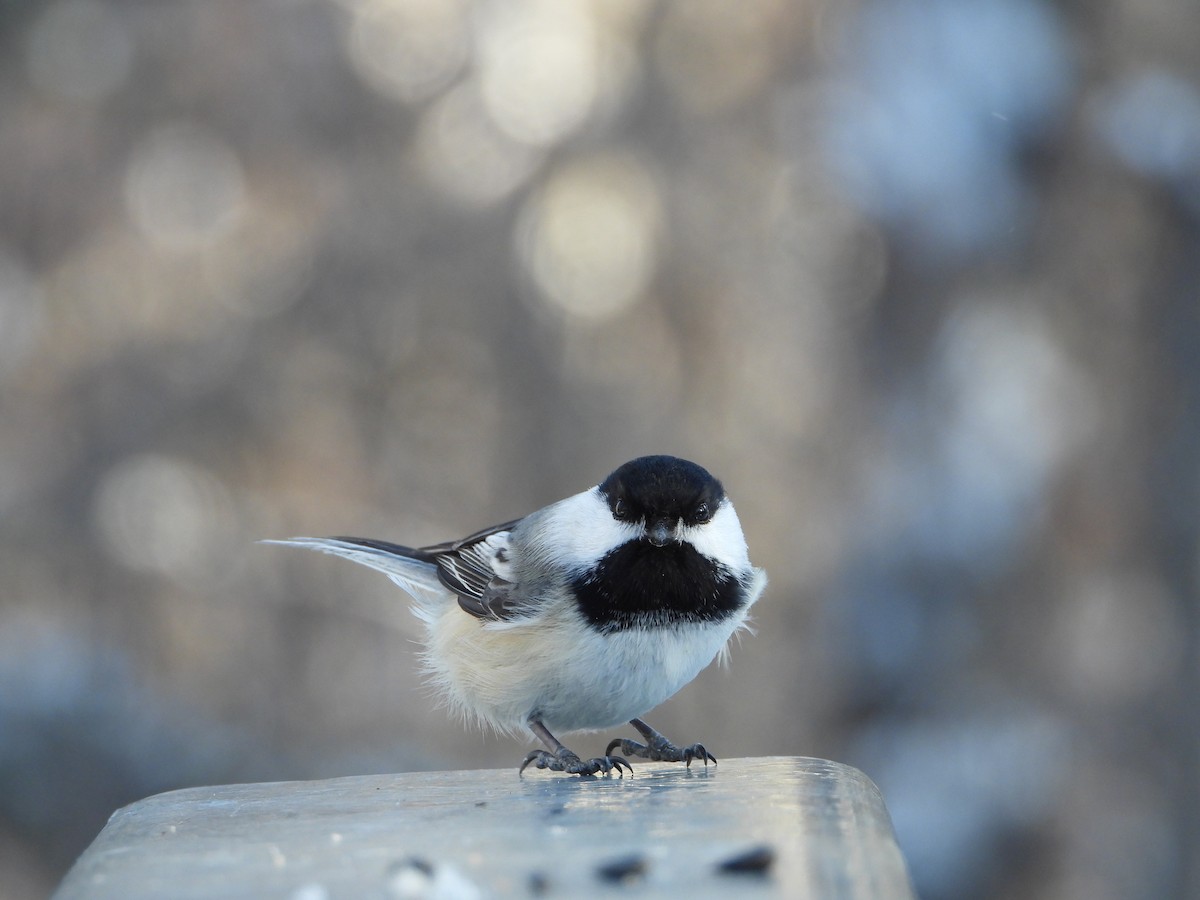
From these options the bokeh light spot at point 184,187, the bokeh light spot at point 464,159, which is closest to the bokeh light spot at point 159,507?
the bokeh light spot at point 184,187

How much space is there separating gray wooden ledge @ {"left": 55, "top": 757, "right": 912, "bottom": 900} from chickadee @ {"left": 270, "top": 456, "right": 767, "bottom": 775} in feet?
0.67

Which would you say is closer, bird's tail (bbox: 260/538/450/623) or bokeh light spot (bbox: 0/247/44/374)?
bird's tail (bbox: 260/538/450/623)

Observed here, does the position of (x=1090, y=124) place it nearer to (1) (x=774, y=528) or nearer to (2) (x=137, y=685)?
(1) (x=774, y=528)

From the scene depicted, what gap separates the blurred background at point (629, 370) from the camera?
3898 millimetres

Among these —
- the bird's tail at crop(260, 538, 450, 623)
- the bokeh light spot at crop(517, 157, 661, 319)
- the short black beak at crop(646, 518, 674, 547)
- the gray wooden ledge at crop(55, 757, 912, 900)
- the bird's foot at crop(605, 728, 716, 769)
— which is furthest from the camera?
the bokeh light spot at crop(517, 157, 661, 319)

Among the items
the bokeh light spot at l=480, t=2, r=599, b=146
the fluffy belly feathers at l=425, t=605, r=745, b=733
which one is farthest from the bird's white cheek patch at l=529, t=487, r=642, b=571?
the bokeh light spot at l=480, t=2, r=599, b=146

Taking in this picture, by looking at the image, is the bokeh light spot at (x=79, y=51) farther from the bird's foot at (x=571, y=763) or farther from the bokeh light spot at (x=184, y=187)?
the bird's foot at (x=571, y=763)

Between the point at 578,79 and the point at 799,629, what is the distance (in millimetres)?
1956

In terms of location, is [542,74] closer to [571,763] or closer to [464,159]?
[464,159]

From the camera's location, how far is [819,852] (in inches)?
45.3

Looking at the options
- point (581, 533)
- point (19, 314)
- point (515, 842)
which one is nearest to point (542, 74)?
point (19, 314)

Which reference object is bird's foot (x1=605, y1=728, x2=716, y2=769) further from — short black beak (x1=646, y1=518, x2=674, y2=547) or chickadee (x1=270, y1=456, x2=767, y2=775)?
short black beak (x1=646, y1=518, x2=674, y2=547)

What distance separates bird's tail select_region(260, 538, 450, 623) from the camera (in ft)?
7.88

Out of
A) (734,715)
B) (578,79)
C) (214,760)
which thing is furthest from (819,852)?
(578,79)
